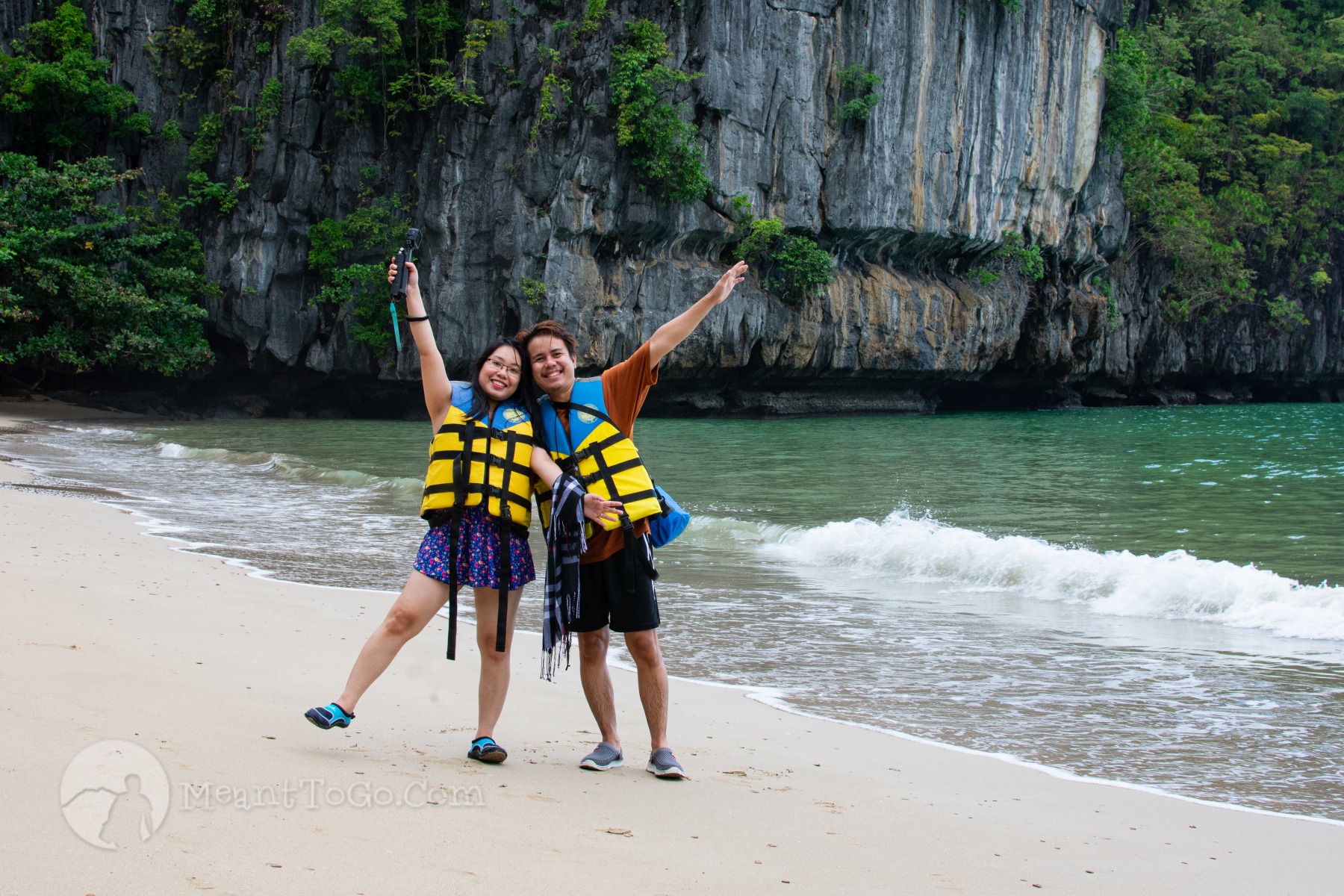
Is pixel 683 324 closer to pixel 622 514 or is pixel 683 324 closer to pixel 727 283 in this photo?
pixel 727 283

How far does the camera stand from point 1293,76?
140 feet

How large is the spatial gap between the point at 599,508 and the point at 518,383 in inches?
21.2

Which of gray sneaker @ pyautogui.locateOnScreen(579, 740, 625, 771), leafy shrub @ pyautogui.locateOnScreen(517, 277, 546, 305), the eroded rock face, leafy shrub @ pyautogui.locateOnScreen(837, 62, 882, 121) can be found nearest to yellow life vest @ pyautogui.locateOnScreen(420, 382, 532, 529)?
gray sneaker @ pyautogui.locateOnScreen(579, 740, 625, 771)

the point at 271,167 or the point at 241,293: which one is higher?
the point at 271,167

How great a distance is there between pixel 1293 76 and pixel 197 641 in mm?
49462

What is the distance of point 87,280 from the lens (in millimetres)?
23844

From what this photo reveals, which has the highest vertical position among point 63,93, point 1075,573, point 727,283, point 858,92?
point 858,92

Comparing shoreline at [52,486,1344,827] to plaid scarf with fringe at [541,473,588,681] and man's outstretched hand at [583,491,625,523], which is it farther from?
man's outstretched hand at [583,491,625,523]

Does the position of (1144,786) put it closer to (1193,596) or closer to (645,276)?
(1193,596)

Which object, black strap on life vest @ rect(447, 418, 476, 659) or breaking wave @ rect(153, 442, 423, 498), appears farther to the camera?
breaking wave @ rect(153, 442, 423, 498)

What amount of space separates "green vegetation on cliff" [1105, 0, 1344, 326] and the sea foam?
34.2 m

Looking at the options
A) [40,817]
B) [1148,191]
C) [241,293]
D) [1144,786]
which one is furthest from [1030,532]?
[1148,191]

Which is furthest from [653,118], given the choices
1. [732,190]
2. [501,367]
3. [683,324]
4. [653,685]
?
[653,685]

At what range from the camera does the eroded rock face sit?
89.6ft
